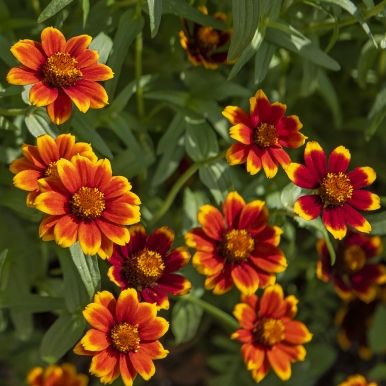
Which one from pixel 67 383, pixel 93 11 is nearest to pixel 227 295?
pixel 67 383

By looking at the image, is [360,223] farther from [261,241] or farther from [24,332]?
[24,332]

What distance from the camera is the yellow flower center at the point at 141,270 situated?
1657 millimetres

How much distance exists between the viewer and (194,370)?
2.90 meters

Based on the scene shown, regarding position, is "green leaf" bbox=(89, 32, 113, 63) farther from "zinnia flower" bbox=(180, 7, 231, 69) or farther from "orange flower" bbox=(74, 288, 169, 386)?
"orange flower" bbox=(74, 288, 169, 386)

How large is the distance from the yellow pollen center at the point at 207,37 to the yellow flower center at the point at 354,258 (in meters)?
0.73

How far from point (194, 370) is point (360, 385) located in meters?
0.86

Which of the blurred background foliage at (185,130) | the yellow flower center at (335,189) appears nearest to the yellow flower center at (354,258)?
the blurred background foliage at (185,130)

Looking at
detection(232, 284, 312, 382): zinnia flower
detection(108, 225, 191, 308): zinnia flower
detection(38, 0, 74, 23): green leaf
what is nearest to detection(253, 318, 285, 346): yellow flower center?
detection(232, 284, 312, 382): zinnia flower

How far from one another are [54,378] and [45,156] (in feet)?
2.53

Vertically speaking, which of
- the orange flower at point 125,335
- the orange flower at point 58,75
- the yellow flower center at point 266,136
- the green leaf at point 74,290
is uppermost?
the orange flower at point 58,75

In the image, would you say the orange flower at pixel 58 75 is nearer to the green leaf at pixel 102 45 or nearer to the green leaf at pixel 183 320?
the green leaf at pixel 102 45

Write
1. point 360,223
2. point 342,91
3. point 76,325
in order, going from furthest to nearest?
point 342,91 < point 76,325 < point 360,223

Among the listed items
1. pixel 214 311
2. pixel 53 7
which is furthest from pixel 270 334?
pixel 53 7

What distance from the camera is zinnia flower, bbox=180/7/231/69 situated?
2.04m
